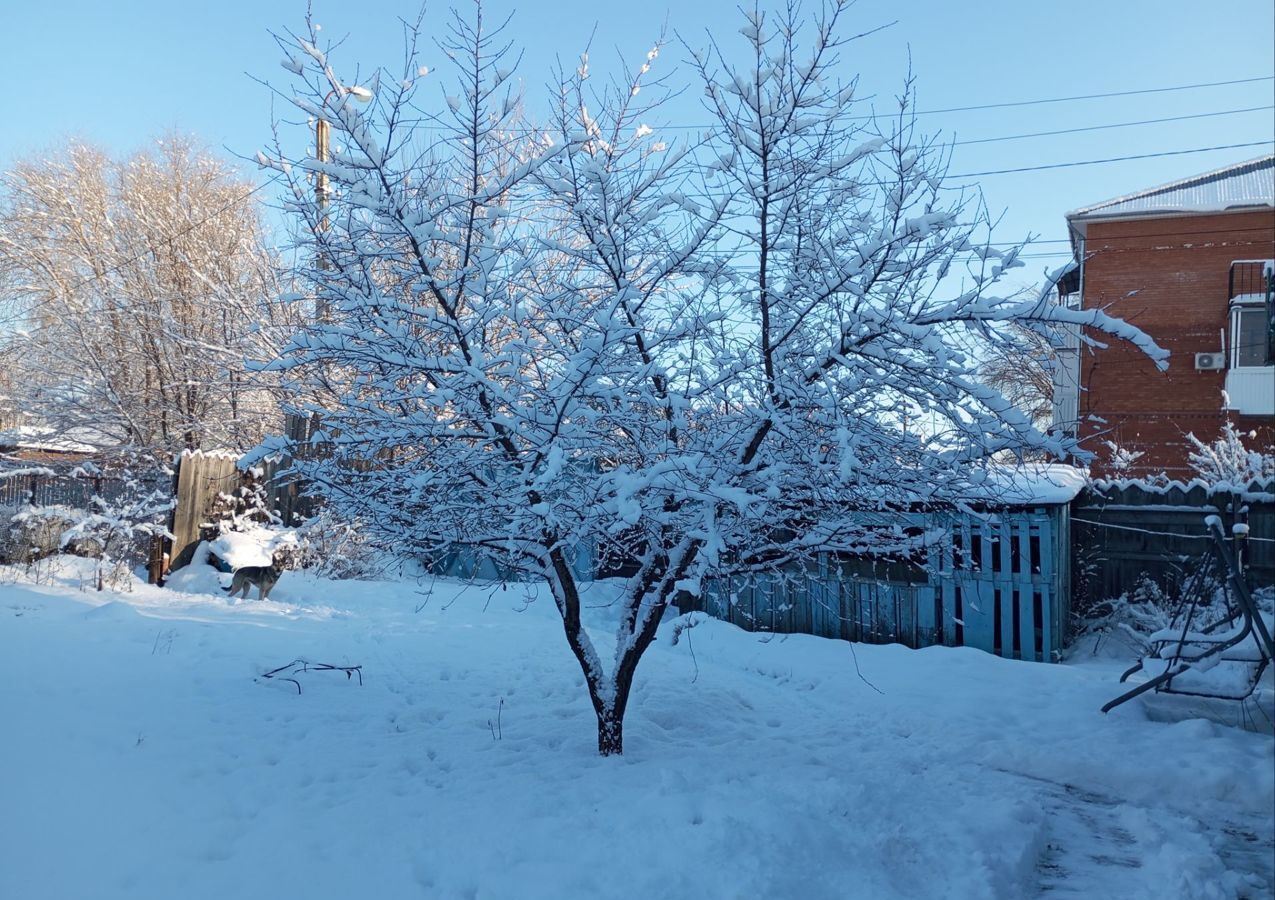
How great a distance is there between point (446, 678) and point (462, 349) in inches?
130

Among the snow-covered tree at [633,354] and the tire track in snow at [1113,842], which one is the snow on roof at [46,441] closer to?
the snow-covered tree at [633,354]

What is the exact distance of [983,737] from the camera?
16.7 feet

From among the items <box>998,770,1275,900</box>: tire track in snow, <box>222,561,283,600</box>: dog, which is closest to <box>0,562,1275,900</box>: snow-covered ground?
<box>998,770,1275,900</box>: tire track in snow

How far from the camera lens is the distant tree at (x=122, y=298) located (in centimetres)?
1470

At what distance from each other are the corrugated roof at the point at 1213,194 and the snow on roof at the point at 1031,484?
1.28 meters

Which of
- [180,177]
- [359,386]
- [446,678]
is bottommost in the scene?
[446,678]

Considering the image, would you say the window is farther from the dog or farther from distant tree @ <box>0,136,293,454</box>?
distant tree @ <box>0,136,293,454</box>

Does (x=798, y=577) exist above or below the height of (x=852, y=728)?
above

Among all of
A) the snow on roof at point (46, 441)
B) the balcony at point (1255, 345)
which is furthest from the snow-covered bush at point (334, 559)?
the balcony at point (1255, 345)

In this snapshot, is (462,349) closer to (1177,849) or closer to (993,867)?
(993,867)

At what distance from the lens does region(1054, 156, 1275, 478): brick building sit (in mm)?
2387

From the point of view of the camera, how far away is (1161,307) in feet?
18.4

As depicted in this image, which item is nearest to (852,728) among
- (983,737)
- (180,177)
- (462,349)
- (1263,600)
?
(983,737)

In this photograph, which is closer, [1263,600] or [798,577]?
[1263,600]
